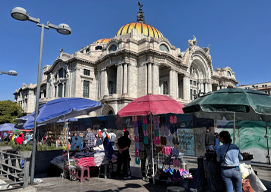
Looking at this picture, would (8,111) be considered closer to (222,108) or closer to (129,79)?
(129,79)

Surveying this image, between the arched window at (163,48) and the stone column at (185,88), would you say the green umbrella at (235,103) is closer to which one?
the arched window at (163,48)

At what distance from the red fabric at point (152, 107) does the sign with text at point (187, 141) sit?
5.93 metres

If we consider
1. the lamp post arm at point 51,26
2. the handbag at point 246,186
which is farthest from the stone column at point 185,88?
the handbag at point 246,186

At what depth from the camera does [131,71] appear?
31.1 meters

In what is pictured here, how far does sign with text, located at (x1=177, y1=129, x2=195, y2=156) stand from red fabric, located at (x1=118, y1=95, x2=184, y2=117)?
5.93 metres

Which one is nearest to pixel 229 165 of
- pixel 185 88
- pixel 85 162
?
pixel 85 162

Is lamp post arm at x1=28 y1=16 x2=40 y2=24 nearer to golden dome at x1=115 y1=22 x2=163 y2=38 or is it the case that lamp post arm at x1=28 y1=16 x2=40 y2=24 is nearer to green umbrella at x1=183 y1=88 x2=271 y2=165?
green umbrella at x1=183 y1=88 x2=271 y2=165

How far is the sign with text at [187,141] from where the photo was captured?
13.4 meters

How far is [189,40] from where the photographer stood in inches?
1463

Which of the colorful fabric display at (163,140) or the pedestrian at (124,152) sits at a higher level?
the colorful fabric display at (163,140)

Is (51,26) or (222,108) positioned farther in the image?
(51,26)

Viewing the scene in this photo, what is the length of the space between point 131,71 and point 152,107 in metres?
23.9

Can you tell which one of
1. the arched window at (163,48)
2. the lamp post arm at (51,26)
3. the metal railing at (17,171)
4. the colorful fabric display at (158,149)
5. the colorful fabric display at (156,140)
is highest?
the arched window at (163,48)

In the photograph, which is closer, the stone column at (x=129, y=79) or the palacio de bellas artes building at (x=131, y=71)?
the stone column at (x=129, y=79)
